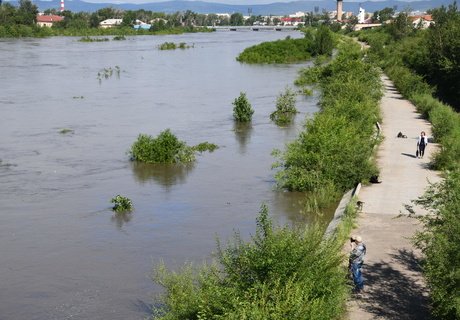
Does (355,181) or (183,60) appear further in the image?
(183,60)

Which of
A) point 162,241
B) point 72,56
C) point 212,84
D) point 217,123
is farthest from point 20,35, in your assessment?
point 162,241

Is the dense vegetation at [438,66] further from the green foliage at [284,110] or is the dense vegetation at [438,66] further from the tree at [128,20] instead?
the tree at [128,20]

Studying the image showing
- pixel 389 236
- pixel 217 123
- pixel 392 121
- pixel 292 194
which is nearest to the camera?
pixel 389 236

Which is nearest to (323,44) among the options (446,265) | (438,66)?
(438,66)

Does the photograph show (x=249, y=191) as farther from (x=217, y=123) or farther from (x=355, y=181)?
(x=217, y=123)

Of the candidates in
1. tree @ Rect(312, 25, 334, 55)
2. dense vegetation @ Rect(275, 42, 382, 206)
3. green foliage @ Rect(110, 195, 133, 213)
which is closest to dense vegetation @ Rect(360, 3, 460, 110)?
dense vegetation @ Rect(275, 42, 382, 206)

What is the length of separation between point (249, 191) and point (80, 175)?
6526 millimetres

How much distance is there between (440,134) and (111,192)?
1410 cm

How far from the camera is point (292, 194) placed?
70.0ft

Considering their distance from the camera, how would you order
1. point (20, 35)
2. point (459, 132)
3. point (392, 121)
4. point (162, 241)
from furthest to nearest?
point (20, 35)
point (392, 121)
point (459, 132)
point (162, 241)

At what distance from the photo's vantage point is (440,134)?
27.1 meters

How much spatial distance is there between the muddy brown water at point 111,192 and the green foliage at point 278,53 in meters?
31.2

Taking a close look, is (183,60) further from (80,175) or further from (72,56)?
(80,175)

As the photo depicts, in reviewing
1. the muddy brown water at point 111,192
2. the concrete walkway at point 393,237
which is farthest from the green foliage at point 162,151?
the concrete walkway at point 393,237
